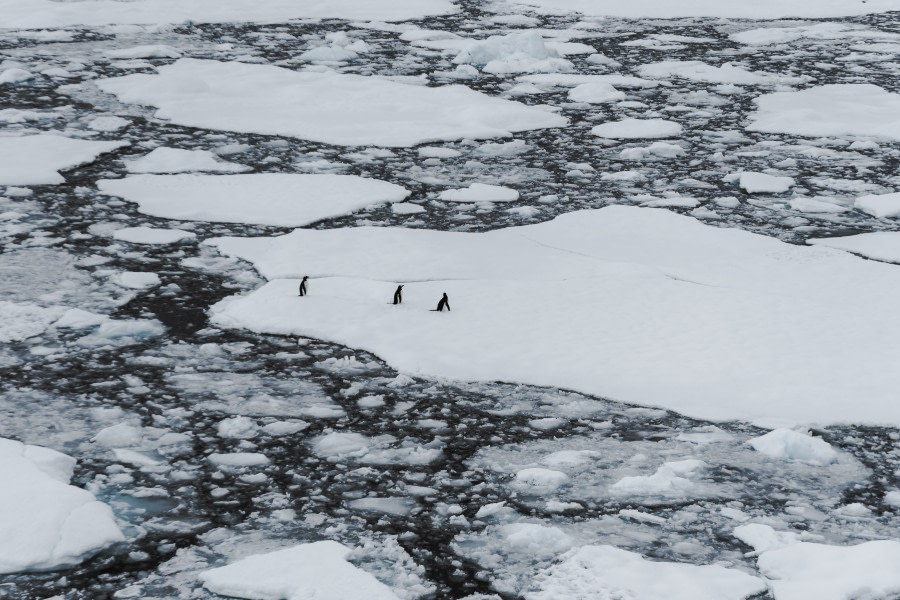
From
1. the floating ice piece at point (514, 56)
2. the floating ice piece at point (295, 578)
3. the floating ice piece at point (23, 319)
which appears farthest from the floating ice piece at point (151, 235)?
the floating ice piece at point (514, 56)

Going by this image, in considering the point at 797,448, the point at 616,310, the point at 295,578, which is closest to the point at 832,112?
the point at 616,310

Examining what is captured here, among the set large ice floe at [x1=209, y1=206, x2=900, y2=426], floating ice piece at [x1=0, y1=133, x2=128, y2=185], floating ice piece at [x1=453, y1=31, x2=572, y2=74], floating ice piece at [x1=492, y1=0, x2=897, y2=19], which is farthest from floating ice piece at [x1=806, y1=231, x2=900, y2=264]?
floating ice piece at [x1=492, y1=0, x2=897, y2=19]

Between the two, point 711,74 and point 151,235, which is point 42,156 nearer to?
point 151,235

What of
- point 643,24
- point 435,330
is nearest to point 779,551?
point 435,330

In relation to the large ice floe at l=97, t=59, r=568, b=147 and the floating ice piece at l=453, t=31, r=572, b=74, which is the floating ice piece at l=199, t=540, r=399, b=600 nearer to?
the large ice floe at l=97, t=59, r=568, b=147

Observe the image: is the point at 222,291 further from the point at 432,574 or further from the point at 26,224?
the point at 432,574
